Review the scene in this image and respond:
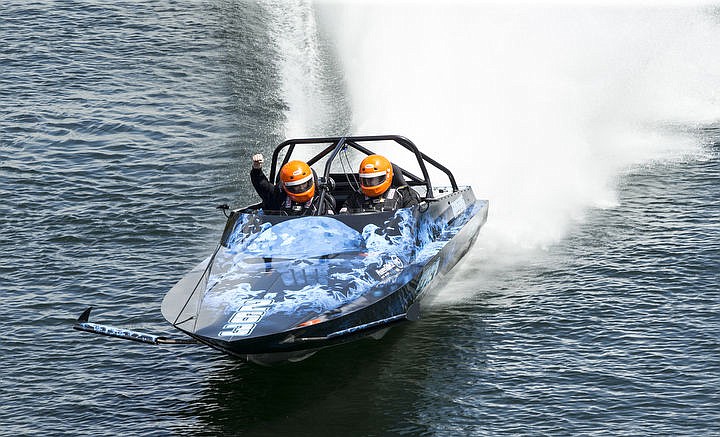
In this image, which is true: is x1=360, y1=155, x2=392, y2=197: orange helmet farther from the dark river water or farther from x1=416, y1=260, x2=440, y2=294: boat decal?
the dark river water

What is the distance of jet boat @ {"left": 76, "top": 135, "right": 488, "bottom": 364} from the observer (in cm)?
1145

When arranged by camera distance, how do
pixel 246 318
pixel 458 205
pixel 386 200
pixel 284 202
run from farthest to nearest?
pixel 458 205 → pixel 284 202 → pixel 386 200 → pixel 246 318

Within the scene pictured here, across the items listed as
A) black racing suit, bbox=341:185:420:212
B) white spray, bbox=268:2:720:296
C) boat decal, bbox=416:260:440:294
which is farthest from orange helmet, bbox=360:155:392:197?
white spray, bbox=268:2:720:296

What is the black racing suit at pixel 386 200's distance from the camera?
1480 centimetres

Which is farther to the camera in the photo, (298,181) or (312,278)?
(298,181)

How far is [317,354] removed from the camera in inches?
528

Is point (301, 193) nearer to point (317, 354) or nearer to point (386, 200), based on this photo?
point (386, 200)

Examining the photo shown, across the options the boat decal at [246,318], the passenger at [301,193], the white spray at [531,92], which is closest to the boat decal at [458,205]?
the white spray at [531,92]

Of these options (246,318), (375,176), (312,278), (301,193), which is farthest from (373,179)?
(246,318)

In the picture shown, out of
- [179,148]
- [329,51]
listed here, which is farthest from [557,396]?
[329,51]

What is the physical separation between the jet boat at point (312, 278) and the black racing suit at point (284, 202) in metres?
0.15

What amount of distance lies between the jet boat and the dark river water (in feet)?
2.96

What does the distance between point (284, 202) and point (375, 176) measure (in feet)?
4.75

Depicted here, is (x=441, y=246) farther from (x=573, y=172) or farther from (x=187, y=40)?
(x=187, y=40)
